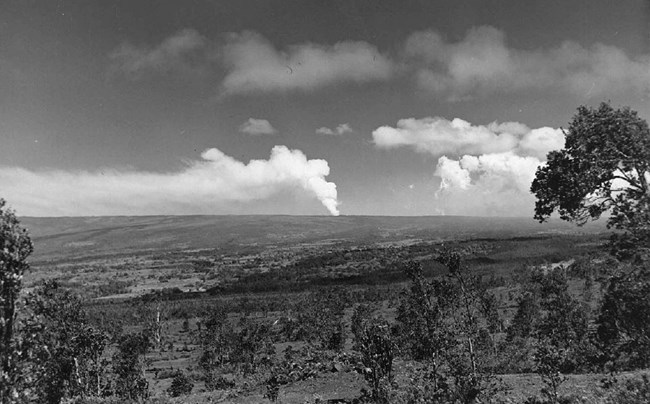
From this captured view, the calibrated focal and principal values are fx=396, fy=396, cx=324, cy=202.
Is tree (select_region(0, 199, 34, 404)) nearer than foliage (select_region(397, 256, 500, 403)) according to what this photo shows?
Yes

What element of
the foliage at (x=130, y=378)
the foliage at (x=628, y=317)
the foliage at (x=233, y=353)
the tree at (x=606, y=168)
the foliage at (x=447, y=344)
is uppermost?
the tree at (x=606, y=168)

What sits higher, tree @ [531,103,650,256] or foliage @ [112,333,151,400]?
tree @ [531,103,650,256]

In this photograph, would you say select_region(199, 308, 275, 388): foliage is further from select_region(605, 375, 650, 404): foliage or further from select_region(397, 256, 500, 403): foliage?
select_region(605, 375, 650, 404): foliage

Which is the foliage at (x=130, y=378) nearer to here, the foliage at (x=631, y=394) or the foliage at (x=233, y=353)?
the foliage at (x=233, y=353)

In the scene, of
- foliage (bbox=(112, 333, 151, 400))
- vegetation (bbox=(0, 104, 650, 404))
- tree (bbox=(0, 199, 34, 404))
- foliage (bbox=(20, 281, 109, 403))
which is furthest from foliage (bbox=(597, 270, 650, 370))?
foliage (bbox=(112, 333, 151, 400))

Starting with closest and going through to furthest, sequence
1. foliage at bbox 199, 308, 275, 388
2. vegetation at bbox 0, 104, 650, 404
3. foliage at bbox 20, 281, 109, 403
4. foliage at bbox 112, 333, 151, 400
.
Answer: vegetation at bbox 0, 104, 650, 404 → foliage at bbox 20, 281, 109, 403 → foliage at bbox 112, 333, 151, 400 → foliage at bbox 199, 308, 275, 388

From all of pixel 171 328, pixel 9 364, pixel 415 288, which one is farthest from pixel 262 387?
pixel 171 328

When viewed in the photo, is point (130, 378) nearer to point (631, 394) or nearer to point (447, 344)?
point (447, 344)

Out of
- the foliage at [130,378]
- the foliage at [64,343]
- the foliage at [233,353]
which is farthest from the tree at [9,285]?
the foliage at [233,353]
